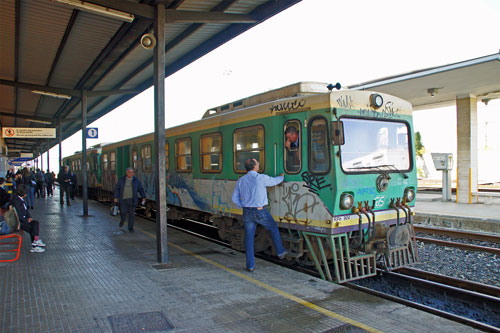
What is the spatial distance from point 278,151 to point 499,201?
13.2m

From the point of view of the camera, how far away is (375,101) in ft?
20.9

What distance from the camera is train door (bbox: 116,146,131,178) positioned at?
1486 centimetres

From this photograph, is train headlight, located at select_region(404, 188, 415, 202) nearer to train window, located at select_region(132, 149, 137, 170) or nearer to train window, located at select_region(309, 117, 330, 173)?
train window, located at select_region(309, 117, 330, 173)

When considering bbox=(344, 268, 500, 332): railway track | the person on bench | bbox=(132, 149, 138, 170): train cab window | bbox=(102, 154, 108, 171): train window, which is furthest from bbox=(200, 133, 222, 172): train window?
bbox=(102, 154, 108, 171): train window

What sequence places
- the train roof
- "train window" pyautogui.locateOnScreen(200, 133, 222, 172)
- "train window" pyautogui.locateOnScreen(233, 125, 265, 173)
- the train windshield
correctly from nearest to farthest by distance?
the train windshield, the train roof, "train window" pyautogui.locateOnScreen(233, 125, 265, 173), "train window" pyautogui.locateOnScreen(200, 133, 222, 172)

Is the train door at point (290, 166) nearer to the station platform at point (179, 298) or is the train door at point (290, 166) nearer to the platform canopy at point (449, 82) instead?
the station platform at point (179, 298)

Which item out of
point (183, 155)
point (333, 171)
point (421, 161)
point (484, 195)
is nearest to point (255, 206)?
point (333, 171)

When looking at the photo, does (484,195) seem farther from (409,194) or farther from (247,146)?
(247,146)

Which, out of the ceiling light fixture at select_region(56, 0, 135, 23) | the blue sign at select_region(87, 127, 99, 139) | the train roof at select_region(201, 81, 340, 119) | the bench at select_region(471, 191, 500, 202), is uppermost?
the ceiling light fixture at select_region(56, 0, 135, 23)

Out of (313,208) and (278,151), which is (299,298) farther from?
(278,151)

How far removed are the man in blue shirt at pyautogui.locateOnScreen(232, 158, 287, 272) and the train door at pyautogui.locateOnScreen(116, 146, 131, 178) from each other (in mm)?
9553

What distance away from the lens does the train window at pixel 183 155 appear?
9744 mm

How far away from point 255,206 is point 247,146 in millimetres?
1544

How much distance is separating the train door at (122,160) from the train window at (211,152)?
6.65 meters
